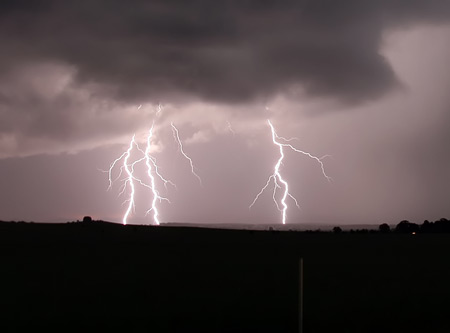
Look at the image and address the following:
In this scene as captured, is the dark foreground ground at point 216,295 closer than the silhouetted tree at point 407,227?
Yes

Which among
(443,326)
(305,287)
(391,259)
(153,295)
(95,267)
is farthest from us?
(391,259)

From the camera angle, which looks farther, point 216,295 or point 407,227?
point 407,227

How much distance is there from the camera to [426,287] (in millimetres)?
20078

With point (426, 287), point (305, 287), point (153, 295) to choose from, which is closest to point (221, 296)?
point (153, 295)

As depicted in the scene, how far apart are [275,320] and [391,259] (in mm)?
18775

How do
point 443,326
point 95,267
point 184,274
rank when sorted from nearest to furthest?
1. point 443,326
2. point 184,274
3. point 95,267

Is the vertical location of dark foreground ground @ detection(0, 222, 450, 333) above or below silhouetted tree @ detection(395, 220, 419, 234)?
below

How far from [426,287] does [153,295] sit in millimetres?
9059

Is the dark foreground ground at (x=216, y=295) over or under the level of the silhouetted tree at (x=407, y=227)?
under

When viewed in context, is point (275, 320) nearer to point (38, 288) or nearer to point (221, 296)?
point (221, 296)

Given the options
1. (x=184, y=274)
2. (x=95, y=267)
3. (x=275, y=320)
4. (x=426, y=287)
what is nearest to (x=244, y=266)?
(x=184, y=274)

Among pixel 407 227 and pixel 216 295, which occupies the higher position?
pixel 407 227

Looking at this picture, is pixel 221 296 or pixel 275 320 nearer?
pixel 275 320

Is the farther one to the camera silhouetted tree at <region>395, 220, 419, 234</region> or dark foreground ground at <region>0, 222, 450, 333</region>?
silhouetted tree at <region>395, 220, 419, 234</region>
